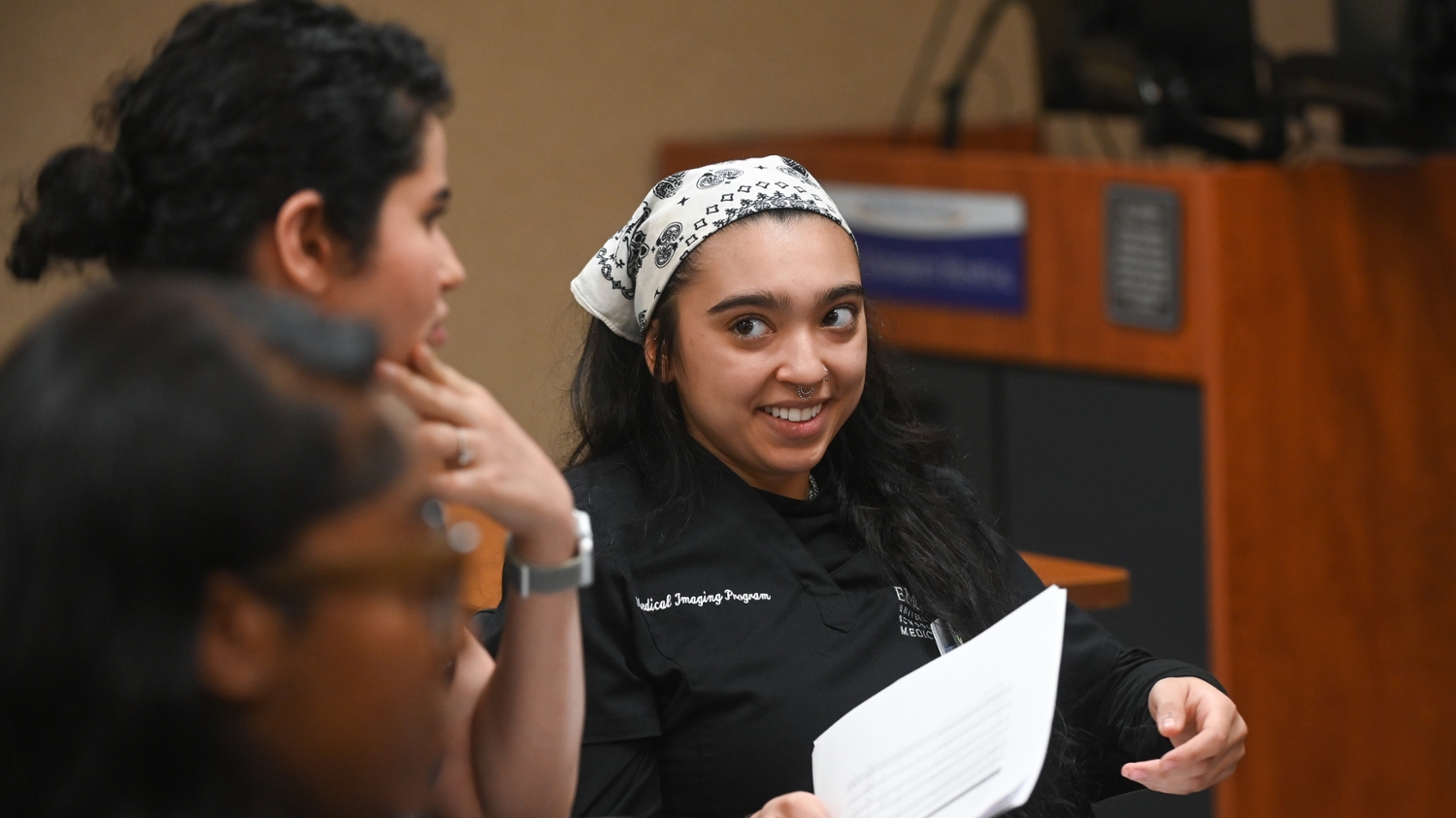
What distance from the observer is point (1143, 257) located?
3.12 meters

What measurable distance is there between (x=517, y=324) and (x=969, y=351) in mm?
1182

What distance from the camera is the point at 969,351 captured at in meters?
3.55

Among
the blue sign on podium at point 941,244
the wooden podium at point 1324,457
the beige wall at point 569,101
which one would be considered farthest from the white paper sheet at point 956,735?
the beige wall at point 569,101

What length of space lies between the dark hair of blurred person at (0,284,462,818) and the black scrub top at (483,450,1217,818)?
74 centimetres

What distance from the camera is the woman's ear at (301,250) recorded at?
100 centimetres

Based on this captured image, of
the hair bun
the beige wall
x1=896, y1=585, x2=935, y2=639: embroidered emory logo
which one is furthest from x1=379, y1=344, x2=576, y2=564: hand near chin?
the beige wall

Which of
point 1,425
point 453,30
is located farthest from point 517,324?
point 1,425

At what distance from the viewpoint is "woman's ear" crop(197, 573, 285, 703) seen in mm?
666

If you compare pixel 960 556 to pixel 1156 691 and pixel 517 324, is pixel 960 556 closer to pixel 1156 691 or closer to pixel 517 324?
pixel 1156 691

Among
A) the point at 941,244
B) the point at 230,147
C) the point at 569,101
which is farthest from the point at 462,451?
the point at 569,101

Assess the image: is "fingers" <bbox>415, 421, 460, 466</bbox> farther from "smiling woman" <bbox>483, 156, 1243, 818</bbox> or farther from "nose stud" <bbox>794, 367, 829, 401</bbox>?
"nose stud" <bbox>794, 367, 829, 401</bbox>

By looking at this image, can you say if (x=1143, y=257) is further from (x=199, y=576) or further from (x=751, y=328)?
(x=199, y=576)

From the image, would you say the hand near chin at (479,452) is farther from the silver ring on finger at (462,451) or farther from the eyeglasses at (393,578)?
the eyeglasses at (393,578)

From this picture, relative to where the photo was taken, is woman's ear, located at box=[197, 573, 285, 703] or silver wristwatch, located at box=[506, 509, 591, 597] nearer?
woman's ear, located at box=[197, 573, 285, 703]
